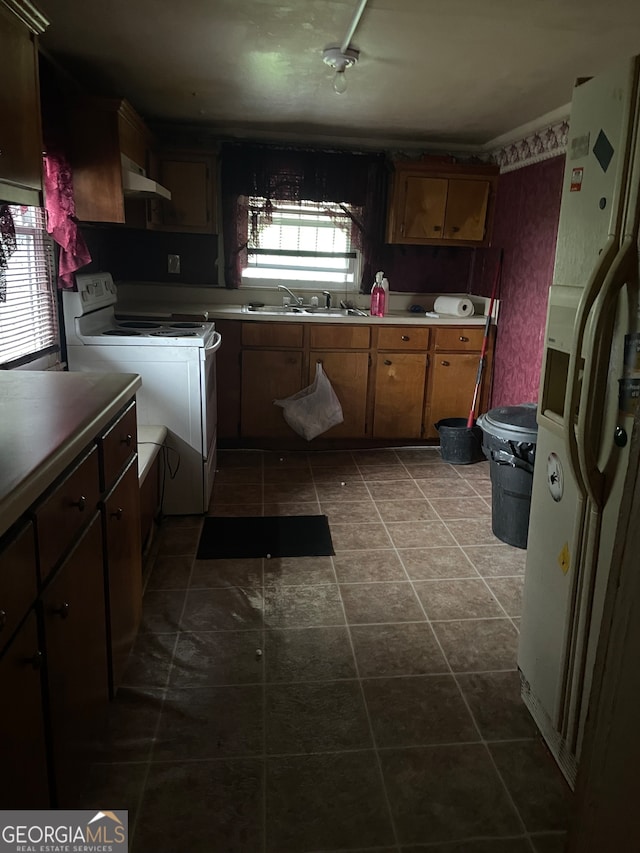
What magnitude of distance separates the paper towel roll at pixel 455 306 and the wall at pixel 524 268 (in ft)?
0.77

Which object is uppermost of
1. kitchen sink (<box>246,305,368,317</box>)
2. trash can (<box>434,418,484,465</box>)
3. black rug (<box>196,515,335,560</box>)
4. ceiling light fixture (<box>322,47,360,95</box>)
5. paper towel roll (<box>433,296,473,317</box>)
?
ceiling light fixture (<box>322,47,360,95</box>)

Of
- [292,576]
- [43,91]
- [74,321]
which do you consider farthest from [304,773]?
[43,91]

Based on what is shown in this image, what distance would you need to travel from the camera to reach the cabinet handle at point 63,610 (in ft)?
4.08

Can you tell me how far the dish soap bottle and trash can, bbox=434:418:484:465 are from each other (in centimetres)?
94

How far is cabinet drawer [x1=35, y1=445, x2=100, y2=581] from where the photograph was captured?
1183 millimetres

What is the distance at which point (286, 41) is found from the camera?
2.62m

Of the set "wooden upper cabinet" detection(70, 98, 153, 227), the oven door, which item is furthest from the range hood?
the oven door

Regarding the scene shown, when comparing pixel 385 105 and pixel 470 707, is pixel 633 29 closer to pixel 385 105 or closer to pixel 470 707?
pixel 385 105

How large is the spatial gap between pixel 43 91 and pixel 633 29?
2.50 metres

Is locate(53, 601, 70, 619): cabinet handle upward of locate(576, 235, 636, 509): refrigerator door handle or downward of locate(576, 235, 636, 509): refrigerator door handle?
downward

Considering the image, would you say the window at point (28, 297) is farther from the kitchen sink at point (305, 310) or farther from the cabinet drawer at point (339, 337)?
the cabinet drawer at point (339, 337)

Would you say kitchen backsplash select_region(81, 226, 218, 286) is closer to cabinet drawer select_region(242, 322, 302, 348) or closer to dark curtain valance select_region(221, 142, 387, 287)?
dark curtain valance select_region(221, 142, 387, 287)

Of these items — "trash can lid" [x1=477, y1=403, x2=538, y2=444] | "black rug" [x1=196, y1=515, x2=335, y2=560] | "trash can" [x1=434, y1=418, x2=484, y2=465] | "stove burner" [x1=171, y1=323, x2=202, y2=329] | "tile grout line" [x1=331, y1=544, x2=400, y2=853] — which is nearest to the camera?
"tile grout line" [x1=331, y1=544, x2=400, y2=853]

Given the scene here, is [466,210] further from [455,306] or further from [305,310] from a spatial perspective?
[305,310]
